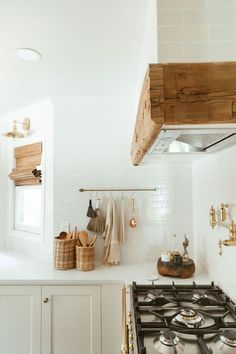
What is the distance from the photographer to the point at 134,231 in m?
2.11

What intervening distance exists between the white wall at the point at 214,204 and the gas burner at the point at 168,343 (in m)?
0.52

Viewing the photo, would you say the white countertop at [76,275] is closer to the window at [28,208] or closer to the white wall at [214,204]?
the white wall at [214,204]

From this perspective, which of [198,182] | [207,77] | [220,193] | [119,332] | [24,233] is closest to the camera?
[207,77]

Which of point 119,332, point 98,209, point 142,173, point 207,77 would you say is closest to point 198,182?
point 142,173

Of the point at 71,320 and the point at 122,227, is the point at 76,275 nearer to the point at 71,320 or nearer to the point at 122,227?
the point at 71,320

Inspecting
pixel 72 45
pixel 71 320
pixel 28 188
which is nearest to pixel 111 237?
pixel 71 320

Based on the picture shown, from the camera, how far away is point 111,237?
200 cm

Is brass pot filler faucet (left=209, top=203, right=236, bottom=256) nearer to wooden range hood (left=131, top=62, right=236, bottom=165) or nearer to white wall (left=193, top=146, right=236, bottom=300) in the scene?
white wall (left=193, top=146, right=236, bottom=300)

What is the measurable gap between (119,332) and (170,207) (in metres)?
1.00

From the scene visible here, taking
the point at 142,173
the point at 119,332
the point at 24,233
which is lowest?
the point at 119,332

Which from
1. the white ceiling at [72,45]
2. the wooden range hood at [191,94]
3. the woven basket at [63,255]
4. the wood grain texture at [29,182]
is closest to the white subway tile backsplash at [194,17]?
the white ceiling at [72,45]

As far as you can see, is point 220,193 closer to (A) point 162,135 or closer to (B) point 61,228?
(A) point 162,135

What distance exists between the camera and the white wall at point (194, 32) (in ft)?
3.11

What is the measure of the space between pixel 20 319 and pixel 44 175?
1170 millimetres
